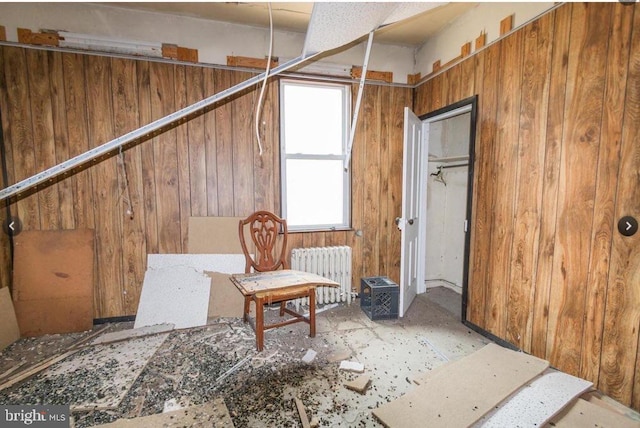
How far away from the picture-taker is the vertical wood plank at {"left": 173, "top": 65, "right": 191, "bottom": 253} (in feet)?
9.22

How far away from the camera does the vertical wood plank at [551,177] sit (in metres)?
1.92

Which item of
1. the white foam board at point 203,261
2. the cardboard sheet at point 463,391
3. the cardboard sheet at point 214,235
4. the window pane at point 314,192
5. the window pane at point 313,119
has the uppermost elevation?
the window pane at point 313,119

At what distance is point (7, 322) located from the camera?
8.02ft

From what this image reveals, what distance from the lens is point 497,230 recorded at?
2.47 metres

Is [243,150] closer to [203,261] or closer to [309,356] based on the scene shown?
[203,261]

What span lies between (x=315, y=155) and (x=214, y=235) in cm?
137

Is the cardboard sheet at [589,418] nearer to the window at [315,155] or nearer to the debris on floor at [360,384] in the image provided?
the debris on floor at [360,384]

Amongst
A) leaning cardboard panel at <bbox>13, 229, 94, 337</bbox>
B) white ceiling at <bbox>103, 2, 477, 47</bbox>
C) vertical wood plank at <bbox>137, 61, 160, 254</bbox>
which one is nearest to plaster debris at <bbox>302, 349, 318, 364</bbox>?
vertical wood plank at <bbox>137, 61, 160, 254</bbox>

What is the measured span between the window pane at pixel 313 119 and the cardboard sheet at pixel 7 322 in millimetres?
2779

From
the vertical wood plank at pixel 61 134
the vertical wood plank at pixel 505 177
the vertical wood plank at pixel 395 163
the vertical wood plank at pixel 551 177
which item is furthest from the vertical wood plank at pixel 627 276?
the vertical wood plank at pixel 61 134

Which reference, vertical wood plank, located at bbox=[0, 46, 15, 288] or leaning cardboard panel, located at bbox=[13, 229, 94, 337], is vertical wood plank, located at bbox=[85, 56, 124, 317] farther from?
vertical wood plank, located at bbox=[0, 46, 15, 288]

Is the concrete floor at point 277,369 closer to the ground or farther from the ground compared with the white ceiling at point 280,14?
closer to the ground

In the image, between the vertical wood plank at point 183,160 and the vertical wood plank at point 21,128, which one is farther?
the vertical wood plank at point 183,160

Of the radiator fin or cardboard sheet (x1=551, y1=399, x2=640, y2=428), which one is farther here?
the radiator fin
